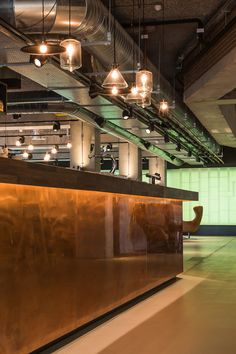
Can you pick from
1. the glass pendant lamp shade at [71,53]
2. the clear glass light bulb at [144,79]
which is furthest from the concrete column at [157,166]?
the glass pendant lamp shade at [71,53]

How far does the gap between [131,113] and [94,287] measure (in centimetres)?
585

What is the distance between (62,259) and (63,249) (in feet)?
0.30

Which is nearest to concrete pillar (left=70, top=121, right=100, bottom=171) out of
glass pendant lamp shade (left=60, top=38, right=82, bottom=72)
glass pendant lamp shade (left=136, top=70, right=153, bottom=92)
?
→ glass pendant lamp shade (left=136, top=70, right=153, bottom=92)

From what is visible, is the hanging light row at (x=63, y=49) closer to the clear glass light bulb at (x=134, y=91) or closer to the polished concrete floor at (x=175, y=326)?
the clear glass light bulb at (x=134, y=91)

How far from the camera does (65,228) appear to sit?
4.97 metres

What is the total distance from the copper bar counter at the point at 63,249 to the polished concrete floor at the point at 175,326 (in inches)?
8.3

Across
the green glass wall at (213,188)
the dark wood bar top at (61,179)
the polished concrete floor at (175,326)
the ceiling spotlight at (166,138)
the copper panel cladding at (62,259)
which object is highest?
the ceiling spotlight at (166,138)

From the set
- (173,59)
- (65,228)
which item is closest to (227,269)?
(173,59)

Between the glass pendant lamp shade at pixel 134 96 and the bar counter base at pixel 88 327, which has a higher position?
the glass pendant lamp shade at pixel 134 96

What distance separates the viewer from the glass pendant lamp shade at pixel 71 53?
5265mm

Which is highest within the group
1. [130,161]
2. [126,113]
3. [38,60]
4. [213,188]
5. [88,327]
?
[126,113]

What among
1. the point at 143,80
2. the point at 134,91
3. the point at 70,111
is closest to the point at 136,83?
the point at 143,80

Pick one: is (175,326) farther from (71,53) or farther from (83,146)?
(83,146)

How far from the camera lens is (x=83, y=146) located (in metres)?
14.0
